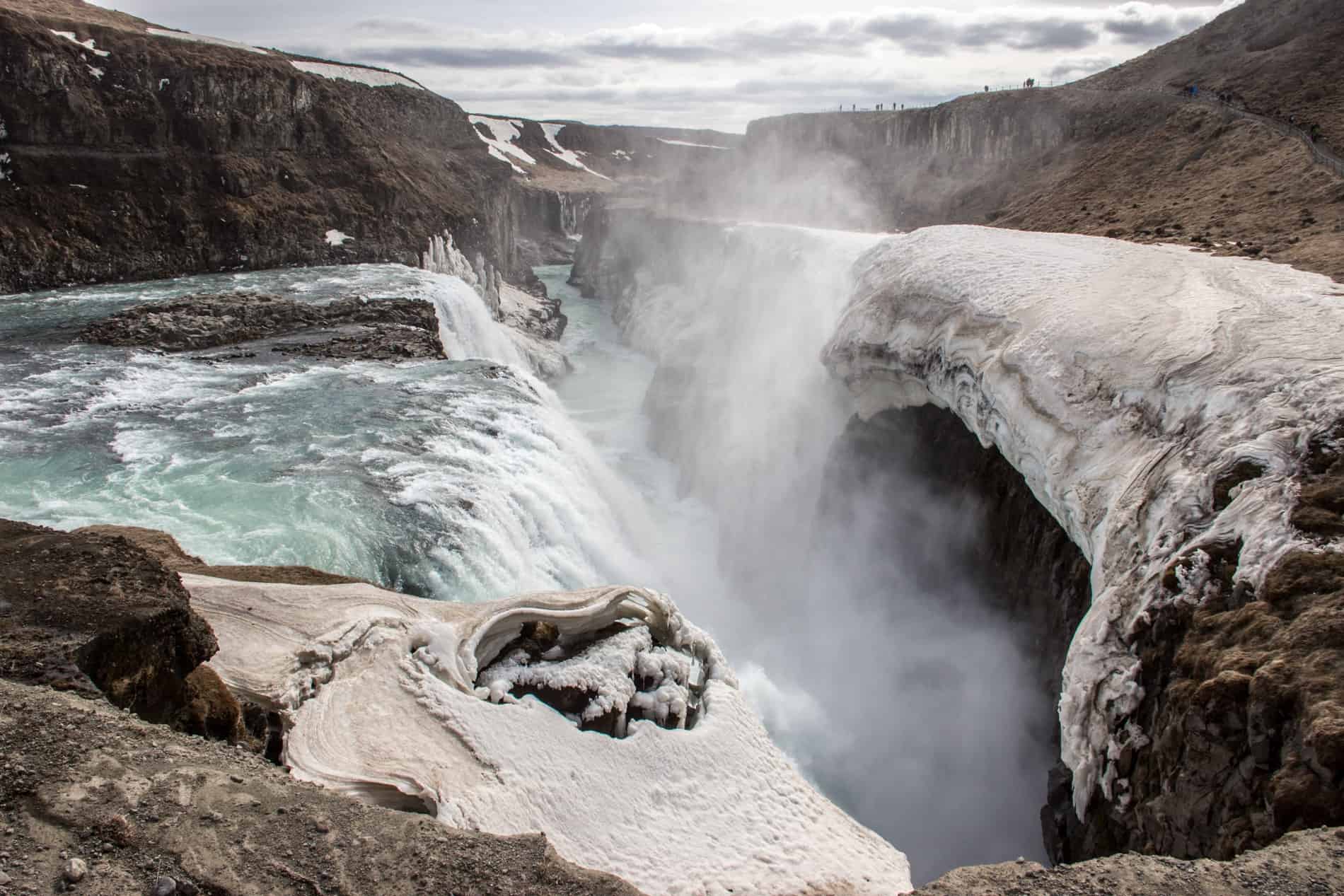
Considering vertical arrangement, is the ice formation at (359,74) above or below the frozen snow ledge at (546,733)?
above

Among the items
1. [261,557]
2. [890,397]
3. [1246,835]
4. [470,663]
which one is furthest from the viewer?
[890,397]

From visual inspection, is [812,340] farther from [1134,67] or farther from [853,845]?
[1134,67]

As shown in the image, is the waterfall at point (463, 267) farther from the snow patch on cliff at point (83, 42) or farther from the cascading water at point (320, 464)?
the cascading water at point (320, 464)

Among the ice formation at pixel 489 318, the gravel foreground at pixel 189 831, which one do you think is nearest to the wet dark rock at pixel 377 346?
the ice formation at pixel 489 318

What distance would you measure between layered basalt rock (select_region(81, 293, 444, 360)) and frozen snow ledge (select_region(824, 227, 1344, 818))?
48.2 ft

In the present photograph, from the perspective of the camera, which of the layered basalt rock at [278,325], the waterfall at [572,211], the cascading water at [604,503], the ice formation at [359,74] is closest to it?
the cascading water at [604,503]

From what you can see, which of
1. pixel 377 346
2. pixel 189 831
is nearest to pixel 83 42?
pixel 377 346

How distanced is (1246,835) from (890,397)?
525 inches

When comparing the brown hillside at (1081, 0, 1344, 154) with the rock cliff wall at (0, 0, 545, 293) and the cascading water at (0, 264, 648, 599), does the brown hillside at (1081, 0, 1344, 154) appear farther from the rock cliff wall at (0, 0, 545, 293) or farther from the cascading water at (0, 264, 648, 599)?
the rock cliff wall at (0, 0, 545, 293)

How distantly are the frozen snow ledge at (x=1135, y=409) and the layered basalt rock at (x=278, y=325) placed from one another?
48.2 ft

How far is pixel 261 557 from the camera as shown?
1058cm

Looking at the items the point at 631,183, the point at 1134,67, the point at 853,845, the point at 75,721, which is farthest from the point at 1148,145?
the point at 631,183

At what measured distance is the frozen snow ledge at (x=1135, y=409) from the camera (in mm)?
7348

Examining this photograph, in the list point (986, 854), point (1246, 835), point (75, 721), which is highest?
point (75, 721)
